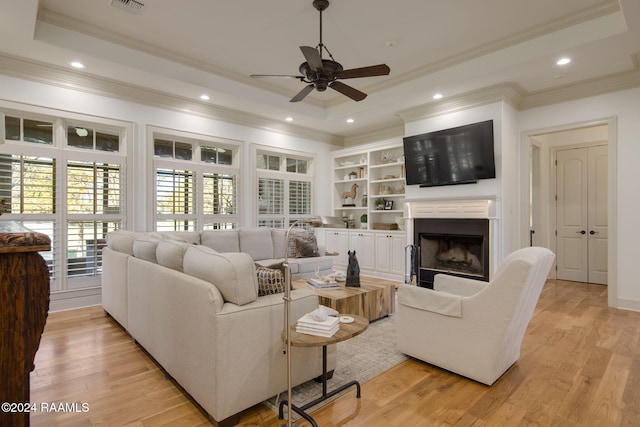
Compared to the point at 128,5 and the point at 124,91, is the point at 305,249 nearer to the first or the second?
the point at 124,91

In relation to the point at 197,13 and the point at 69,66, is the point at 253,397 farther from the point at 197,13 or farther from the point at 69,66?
the point at 69,66

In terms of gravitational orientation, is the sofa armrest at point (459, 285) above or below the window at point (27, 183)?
below

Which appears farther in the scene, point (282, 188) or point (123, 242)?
point (282, 188)

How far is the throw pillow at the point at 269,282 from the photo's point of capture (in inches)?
86.0

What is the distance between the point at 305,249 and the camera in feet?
18.1

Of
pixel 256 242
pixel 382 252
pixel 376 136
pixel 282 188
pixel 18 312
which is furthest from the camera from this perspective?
pixel 376 136

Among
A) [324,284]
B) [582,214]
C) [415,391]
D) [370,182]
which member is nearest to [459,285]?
[415,391]

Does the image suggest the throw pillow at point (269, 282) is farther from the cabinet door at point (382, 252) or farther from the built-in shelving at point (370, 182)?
the built-in shelving at point (370, 182)

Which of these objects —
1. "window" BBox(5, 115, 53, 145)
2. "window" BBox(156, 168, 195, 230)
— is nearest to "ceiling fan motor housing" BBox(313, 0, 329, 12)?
"window" BBox(156, 168, 195, 230)

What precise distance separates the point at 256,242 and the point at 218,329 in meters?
3.54

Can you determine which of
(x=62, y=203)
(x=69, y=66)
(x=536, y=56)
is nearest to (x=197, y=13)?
(x=69, y=66)

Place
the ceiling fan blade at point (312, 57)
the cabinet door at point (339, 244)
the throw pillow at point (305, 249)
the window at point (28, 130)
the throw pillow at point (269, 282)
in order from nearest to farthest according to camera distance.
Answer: the throw pillow at point (269, 282)
the ceiling fan blade at point (312, 57)
the window at point (28, 130)
the throw pillow at point (305, 249)
the cabinet door at point (339, 244)

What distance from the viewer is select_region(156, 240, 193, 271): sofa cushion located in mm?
2445

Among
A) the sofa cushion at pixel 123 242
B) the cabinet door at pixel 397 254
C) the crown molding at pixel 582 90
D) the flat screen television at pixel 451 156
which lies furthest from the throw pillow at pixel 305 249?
the crown molding at pixel 582 90
